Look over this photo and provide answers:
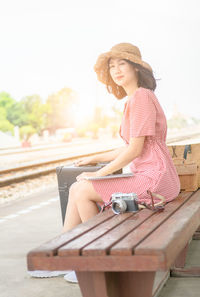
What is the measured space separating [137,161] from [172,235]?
1089 mm

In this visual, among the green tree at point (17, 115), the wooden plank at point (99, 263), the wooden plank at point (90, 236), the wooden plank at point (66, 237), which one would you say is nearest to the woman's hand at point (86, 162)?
the wooden plank at point (66, 237)

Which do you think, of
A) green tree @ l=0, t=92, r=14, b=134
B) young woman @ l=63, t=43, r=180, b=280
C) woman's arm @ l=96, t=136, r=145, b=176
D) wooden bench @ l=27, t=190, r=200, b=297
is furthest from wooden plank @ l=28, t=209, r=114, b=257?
green tree @ l=0, t=92, r=14, b=134

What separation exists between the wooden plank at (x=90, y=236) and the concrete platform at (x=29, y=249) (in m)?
0.78

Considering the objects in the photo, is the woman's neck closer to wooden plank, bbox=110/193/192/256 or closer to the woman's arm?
the woman's arm

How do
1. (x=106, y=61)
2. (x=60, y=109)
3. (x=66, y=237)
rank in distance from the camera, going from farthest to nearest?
(x=60, y=109), (x=106, y=61), (x=66, y=237)

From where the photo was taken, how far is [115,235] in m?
2.77

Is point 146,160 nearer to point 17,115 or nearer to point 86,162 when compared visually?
point 86,162

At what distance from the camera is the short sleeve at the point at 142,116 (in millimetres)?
3594

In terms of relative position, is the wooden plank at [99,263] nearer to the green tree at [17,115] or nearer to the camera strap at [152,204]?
the camera strap at [152,204]

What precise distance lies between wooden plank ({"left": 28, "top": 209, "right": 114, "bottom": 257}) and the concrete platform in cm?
77

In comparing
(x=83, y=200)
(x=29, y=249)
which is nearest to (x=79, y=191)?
(x=83, y=200)

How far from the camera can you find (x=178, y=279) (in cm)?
403

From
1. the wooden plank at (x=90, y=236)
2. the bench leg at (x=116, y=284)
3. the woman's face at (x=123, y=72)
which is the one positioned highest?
the woman's face at (x=123, y=72)

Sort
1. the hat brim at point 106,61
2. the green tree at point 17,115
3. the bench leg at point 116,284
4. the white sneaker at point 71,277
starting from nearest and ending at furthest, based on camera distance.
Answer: the bench leg at point 116,284 → the hat brim at point 106,61 → the white sneaker at point 71,277 → the green tree at point 17,115
